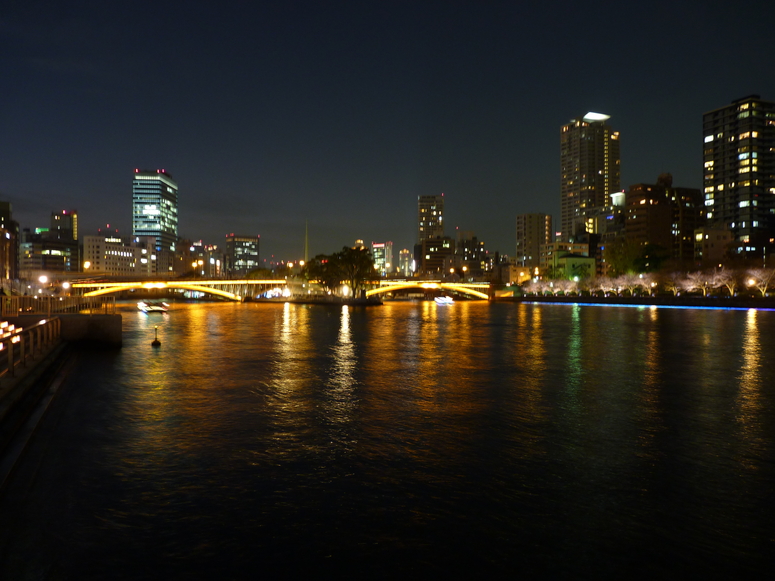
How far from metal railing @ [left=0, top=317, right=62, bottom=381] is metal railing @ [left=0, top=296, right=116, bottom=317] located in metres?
2.80

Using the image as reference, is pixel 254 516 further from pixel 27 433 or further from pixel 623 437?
pixel 623 437

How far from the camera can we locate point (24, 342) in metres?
18.1

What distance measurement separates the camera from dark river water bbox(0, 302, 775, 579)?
23.4 ft

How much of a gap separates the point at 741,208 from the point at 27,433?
191 meters

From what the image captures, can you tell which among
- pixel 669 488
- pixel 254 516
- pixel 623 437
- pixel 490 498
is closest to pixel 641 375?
pixel 623 437

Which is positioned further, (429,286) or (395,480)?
(429,286)

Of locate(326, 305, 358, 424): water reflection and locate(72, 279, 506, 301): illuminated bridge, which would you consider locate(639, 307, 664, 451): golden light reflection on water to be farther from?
locate(72, 279, 506, 301): illuminated bridge

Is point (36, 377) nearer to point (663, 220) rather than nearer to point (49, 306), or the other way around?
point (49, 306)

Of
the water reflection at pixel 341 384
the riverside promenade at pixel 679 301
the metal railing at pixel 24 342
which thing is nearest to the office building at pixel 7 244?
the riverside promenade at pixel 679 301

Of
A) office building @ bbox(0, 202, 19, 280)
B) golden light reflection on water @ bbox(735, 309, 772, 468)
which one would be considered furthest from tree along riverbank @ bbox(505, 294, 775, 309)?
office building @ bbox(0, 202, 19, 280)

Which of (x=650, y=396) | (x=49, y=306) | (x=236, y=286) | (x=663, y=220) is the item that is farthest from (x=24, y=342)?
(x=663, y=220)

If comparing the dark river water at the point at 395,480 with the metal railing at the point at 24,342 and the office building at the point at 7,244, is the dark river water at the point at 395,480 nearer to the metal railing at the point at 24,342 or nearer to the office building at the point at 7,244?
the metal railing at the point at 24,342

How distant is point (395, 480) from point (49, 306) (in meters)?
24.3

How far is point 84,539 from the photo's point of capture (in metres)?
7.54
